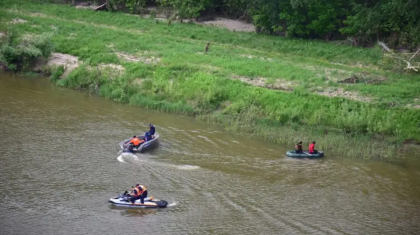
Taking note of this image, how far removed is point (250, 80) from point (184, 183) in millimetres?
15505

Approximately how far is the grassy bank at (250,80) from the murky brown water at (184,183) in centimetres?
240

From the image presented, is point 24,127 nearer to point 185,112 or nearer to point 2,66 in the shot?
point 185,112

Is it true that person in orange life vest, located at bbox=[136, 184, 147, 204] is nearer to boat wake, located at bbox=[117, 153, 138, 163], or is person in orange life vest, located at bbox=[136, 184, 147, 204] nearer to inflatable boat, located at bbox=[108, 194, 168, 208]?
inflatable boat, located at bbox=[108, 194, 168, 208]

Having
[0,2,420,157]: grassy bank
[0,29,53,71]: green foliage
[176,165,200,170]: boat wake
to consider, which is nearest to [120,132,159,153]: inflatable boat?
[176,165,200,170]: boat wake

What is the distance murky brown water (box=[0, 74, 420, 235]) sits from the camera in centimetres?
1938

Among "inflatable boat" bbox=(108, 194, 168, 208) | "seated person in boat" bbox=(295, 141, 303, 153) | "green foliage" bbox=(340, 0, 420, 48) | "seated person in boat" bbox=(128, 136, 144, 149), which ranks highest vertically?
"green foliage" bbox=(340, 0, 420, 48)

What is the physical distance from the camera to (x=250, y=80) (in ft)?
120

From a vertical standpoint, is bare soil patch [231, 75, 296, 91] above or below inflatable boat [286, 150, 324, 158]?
above

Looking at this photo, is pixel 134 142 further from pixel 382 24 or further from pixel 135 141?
pixel 382 24

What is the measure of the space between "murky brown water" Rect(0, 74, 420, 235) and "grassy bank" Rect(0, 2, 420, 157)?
94.6 inches

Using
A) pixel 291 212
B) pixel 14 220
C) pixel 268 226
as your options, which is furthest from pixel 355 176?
pixel 14 220

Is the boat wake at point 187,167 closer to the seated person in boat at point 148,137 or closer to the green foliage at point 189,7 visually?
the seated person in boat at point 148,137

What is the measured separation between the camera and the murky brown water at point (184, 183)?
19375mm

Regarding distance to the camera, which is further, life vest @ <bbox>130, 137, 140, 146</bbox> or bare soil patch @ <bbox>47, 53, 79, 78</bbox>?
bare soil patch @ <bbox>47, 53, 79, 78</bbox>
